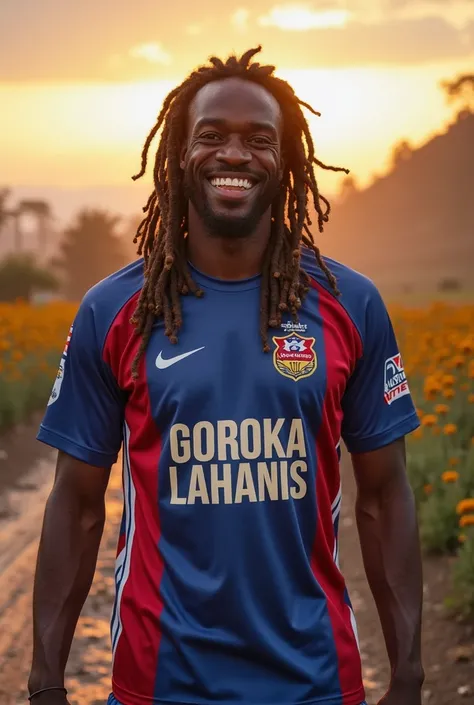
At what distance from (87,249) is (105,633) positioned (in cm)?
5844

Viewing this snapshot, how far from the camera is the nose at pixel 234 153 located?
298cm

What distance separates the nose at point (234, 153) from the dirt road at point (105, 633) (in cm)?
351

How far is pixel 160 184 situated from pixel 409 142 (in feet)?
A: 429

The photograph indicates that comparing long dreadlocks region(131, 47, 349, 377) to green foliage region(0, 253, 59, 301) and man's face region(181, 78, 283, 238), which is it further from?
green foliage region(0, 253, 59, 301)

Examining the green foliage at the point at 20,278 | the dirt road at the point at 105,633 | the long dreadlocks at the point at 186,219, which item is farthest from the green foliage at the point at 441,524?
the green foliage at the point at 20,278

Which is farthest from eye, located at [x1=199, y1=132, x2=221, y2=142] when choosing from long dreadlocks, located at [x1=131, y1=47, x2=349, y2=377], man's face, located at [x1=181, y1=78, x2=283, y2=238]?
long dreadlocks, located at [x1=131, y1=47, x2=349, y2=377]

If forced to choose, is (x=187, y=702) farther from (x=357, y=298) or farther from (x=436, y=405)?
(x=436, y=405)

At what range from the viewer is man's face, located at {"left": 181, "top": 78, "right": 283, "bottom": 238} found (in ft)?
9.86

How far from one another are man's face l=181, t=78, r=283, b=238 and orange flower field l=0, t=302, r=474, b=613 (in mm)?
3727

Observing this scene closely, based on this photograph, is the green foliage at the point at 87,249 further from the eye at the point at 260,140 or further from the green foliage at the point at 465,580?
the eye at the point at 260,140

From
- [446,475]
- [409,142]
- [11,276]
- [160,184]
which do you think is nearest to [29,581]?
[446,475]

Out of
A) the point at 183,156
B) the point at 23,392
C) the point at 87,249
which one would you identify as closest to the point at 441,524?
the point at 183,156

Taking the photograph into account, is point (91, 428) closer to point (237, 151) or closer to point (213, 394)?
point (213, 394)

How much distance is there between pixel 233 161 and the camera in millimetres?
2977
